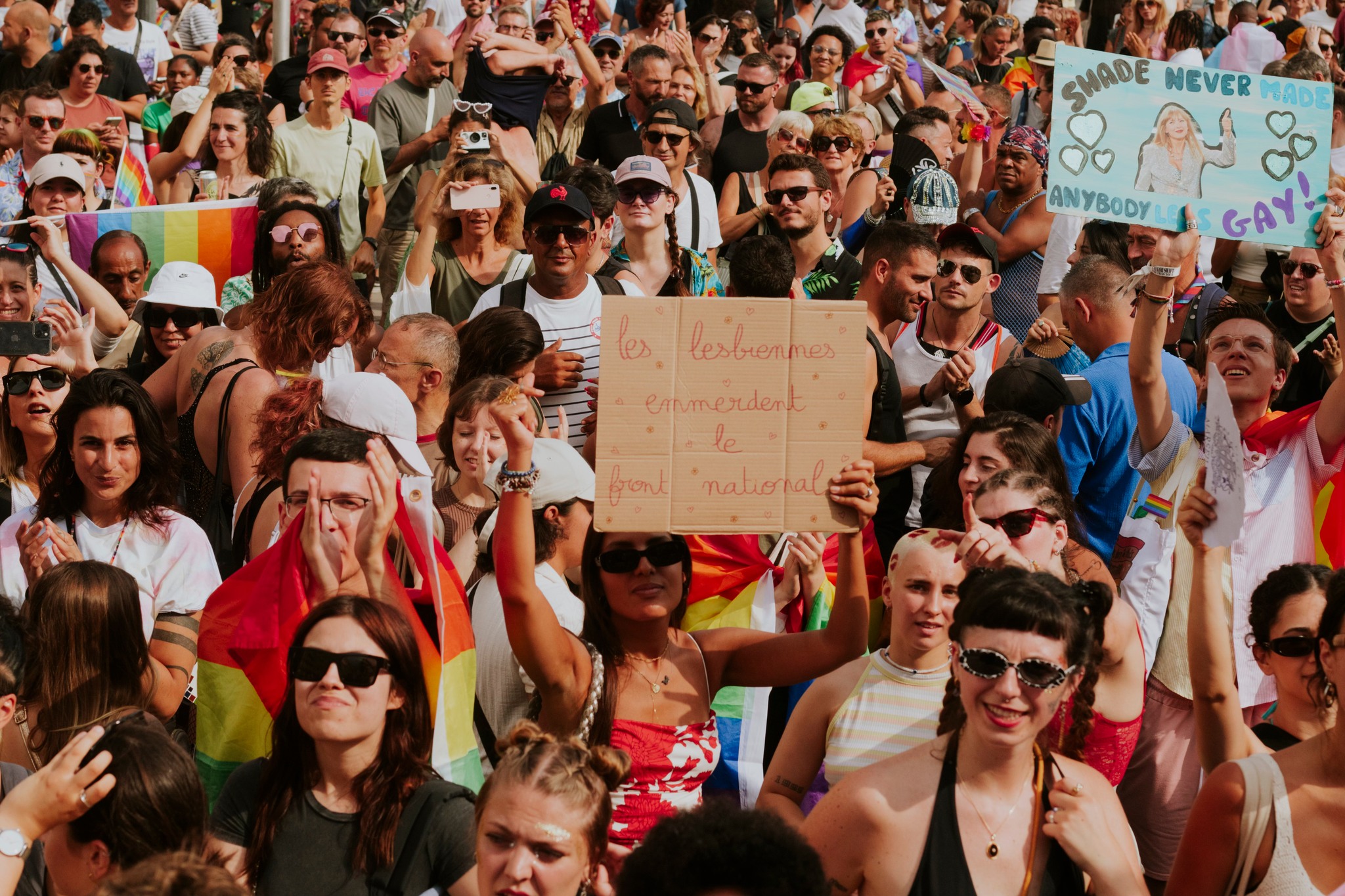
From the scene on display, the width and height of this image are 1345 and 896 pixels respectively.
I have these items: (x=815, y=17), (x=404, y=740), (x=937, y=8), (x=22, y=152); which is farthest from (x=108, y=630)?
(x=937, y=8)

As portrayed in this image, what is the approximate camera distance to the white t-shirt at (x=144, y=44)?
11.7 metres

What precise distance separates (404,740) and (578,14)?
26.5ft

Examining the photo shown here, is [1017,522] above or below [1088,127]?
below

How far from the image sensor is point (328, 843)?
3184 millimetres

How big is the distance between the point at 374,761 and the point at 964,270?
3331 mm

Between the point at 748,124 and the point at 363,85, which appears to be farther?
the point at 363,85

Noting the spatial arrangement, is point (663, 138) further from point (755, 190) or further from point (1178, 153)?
point (1178, 153)

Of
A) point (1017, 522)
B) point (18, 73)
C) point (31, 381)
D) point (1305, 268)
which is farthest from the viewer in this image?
point (18, 73)

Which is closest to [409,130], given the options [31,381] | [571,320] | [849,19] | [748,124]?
[748,124]

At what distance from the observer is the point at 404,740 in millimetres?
3342

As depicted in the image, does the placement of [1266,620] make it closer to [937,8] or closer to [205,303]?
[205,303]

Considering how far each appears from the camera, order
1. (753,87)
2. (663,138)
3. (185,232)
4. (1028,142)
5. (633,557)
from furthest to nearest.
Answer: (753,87)
(1028,142)
(663,138)
(185,232)
(633,557)

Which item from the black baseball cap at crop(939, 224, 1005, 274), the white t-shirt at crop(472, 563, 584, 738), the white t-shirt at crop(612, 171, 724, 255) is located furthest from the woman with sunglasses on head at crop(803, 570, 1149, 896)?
the white t-shirt at crop(612, 171, 724, 255)

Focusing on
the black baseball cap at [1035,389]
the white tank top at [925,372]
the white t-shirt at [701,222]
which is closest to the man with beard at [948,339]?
the white tank top at [925,372]
